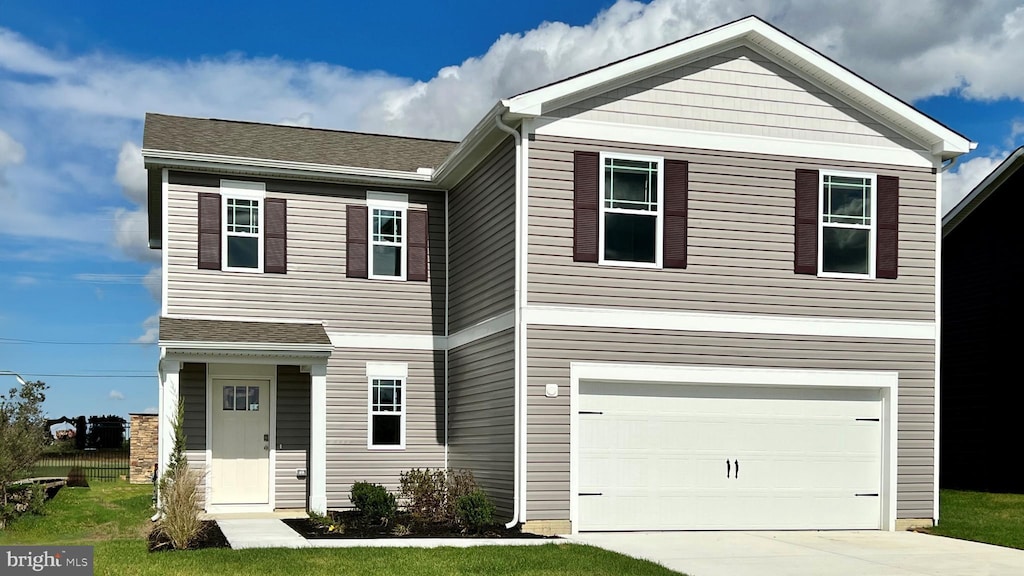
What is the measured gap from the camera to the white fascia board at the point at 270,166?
57.5 feet

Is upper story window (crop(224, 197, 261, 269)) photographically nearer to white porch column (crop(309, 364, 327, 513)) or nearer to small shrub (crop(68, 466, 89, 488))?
white porch column (crop(309, 364, 327, 513))

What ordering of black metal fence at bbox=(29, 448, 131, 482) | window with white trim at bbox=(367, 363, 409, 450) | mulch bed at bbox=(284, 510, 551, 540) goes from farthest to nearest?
black metal fence at bbox=(29, 448, 131, 482)
window with white trim at bbox=(367, 363, 409, 450)
mulch bed at bbox=(284, 510, 551, 540)

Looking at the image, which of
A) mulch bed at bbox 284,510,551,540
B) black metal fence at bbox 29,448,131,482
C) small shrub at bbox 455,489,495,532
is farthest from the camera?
black metal fence at bbox 29,448,131,482

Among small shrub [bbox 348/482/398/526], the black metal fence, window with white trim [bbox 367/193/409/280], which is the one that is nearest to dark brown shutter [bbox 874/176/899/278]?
window with white trim [bbox 367/193/409/280]

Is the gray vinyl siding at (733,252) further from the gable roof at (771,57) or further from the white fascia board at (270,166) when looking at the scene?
the white fascia board at (270,166)

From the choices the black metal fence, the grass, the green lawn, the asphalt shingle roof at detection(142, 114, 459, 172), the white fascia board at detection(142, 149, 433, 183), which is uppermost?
the asphalt shingle roof at detection(142, 114, 459, 172)

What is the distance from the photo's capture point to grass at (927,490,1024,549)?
15.2 meters

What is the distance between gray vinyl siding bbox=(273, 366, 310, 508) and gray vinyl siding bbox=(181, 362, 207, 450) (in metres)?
1.19

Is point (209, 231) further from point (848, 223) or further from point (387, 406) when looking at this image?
point (848, 223)

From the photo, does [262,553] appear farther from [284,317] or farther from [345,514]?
[284,317]

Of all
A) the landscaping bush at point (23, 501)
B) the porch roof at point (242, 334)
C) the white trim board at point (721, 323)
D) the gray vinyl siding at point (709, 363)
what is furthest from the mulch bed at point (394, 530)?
the landscaping bush at point (23, 501)

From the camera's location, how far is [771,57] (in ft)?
54.1

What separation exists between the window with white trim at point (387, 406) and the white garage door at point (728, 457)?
14.1 ft

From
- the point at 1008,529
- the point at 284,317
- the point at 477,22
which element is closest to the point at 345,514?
the point at 284,317
